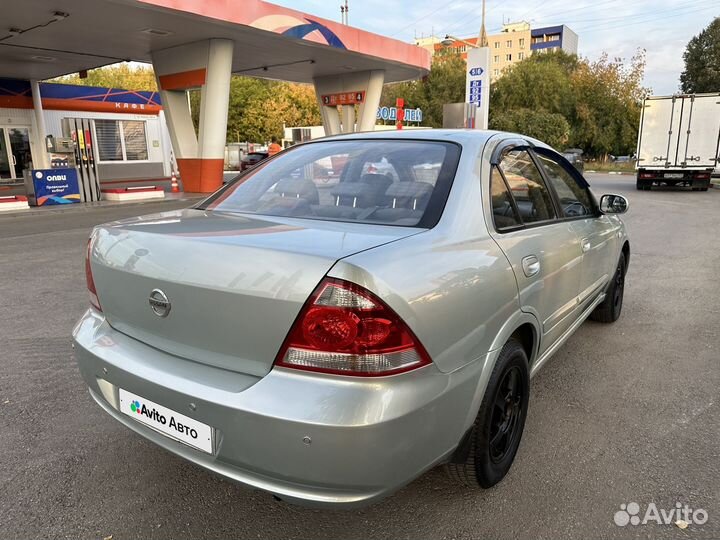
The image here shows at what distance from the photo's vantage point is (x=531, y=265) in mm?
2564

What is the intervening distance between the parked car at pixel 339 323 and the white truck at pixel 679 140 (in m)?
19.7

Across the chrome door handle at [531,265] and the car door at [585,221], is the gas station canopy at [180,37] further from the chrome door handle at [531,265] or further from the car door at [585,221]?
the chrome door handle at [531,265]

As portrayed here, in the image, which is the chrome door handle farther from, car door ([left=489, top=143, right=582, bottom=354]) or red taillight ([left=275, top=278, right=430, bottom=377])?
red taillight ([left=275, top=278, right=430, bottom=377])

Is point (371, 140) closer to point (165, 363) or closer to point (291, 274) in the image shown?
point (291, 274)

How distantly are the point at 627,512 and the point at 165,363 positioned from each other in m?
2.06

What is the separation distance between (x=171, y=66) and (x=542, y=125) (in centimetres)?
3103

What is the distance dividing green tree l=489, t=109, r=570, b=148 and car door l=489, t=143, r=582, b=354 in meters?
39.1

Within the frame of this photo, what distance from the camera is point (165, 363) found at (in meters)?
2.01

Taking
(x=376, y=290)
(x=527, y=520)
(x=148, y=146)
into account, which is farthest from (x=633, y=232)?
(x=148, y=146)

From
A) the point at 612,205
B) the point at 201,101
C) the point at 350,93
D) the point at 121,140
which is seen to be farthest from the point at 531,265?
the point at 121,140

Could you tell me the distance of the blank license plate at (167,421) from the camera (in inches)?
73.9

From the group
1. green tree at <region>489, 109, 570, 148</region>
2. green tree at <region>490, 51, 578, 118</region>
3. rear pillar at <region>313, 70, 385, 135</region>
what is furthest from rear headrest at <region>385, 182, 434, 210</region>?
green tree at <region>490, 51, 578, 118</region>

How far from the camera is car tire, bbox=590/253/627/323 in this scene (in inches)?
180

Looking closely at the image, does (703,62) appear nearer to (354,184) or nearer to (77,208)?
(77,208)
